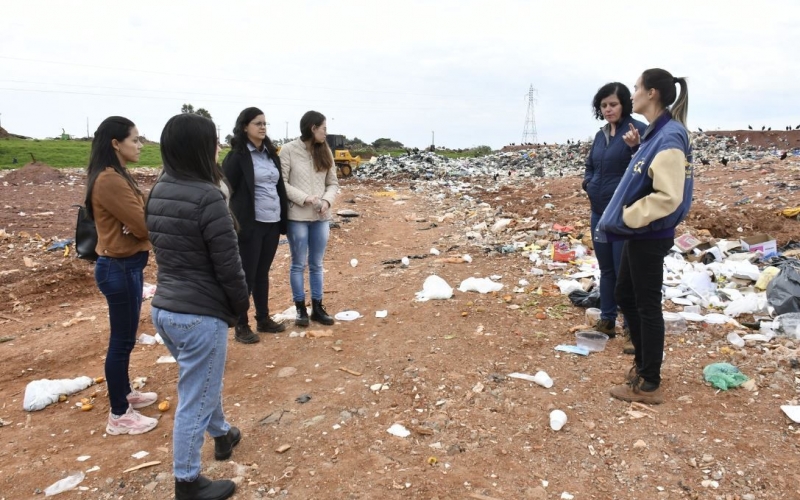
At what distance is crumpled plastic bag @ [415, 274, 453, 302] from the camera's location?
15.3ft

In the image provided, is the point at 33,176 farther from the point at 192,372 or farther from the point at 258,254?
the point at 192,372

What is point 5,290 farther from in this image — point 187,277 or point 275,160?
point 187,277

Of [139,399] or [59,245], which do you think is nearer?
[139,399]

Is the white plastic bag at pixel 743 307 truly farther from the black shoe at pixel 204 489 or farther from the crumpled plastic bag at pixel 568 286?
the black shoe at pixel 204 489

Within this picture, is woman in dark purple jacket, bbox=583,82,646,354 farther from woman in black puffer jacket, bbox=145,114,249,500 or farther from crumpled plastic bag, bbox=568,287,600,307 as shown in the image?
woman in black puffer jacket, bbox=145,114,249,500

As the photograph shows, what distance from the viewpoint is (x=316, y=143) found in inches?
151

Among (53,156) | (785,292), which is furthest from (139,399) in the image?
(53,156)

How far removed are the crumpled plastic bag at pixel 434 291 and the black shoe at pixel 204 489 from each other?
8.90ft

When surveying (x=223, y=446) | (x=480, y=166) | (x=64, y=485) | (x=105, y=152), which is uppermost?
(x=105, y=152)

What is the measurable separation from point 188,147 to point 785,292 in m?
4.26

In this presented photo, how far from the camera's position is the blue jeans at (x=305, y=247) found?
3.86 metres

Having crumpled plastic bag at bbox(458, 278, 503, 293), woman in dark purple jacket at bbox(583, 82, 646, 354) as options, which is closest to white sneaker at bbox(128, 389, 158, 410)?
crumpled plastic bag at bbox(458, 278, 503, 293)

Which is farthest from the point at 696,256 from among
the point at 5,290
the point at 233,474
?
the point at 5,290

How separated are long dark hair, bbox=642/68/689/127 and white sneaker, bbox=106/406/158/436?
3248 mm
